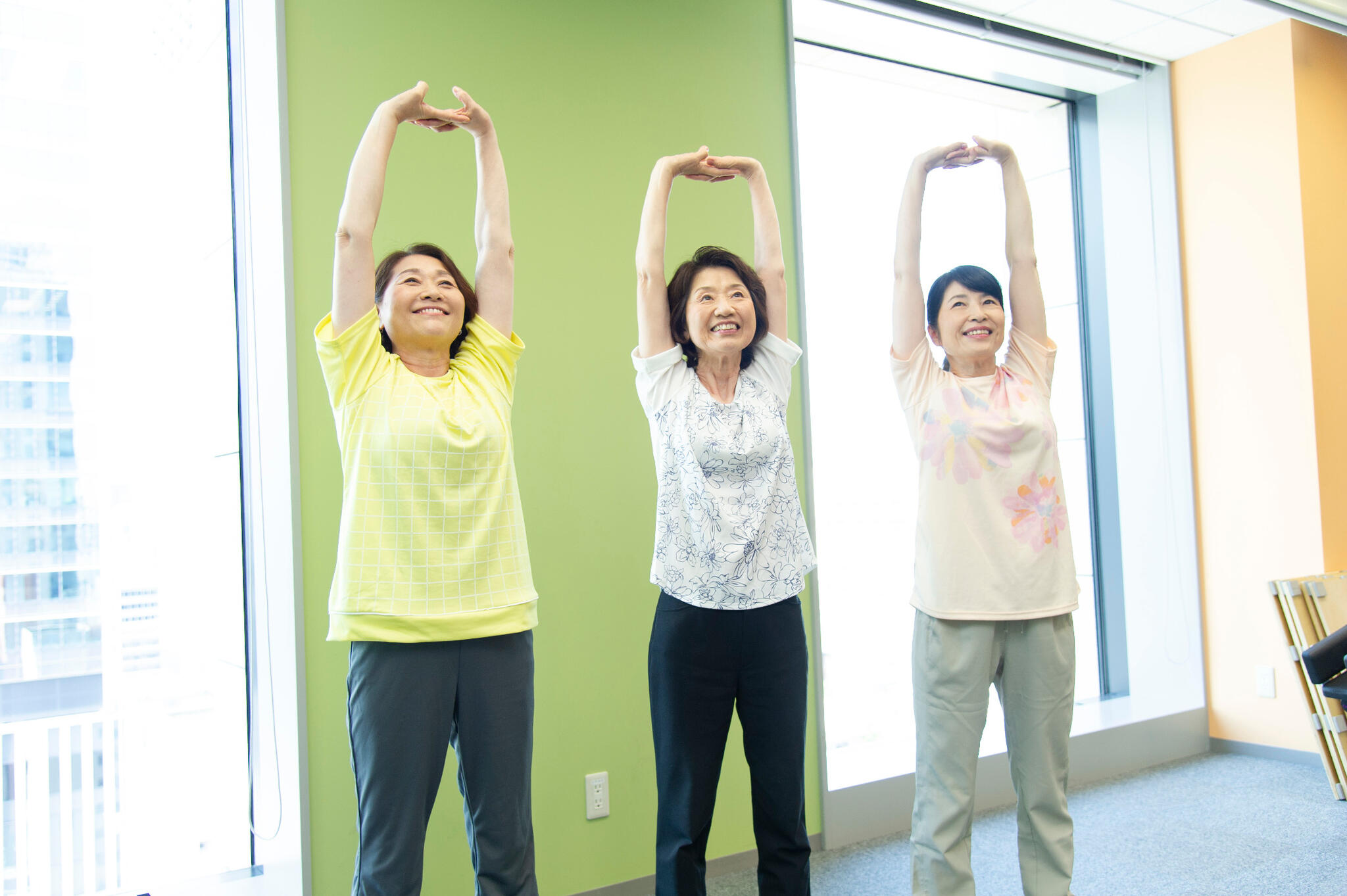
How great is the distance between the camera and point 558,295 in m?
2.21

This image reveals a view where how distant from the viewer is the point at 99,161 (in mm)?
1939

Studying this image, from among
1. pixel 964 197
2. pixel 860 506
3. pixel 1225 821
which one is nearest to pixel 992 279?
pixel 860 506

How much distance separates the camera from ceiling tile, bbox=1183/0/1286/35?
3057mm

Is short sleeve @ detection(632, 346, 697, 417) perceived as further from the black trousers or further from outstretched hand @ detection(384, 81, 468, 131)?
outstretched hand @ detection(384, 81, 468, 131)

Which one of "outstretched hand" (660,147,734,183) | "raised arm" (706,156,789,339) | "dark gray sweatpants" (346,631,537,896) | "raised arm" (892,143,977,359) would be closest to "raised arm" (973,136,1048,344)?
"raised arm" (892,143,977,359)

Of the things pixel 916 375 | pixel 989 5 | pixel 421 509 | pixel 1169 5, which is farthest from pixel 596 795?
pixel 1169 5

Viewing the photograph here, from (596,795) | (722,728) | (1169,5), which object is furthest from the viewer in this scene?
(1169,5)

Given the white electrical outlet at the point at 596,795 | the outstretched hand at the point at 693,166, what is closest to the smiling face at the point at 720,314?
the outstretched hand at the point at 693,166

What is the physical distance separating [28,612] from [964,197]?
3.14 metres

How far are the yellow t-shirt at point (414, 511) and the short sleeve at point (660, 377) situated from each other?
13.3 inches

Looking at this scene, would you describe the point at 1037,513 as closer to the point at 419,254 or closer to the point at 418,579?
the point at 418,579

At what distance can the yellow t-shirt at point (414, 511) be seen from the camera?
1458 mm

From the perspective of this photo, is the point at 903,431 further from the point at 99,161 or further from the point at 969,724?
the point at 99,161

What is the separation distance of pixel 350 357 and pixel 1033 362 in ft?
4.56
